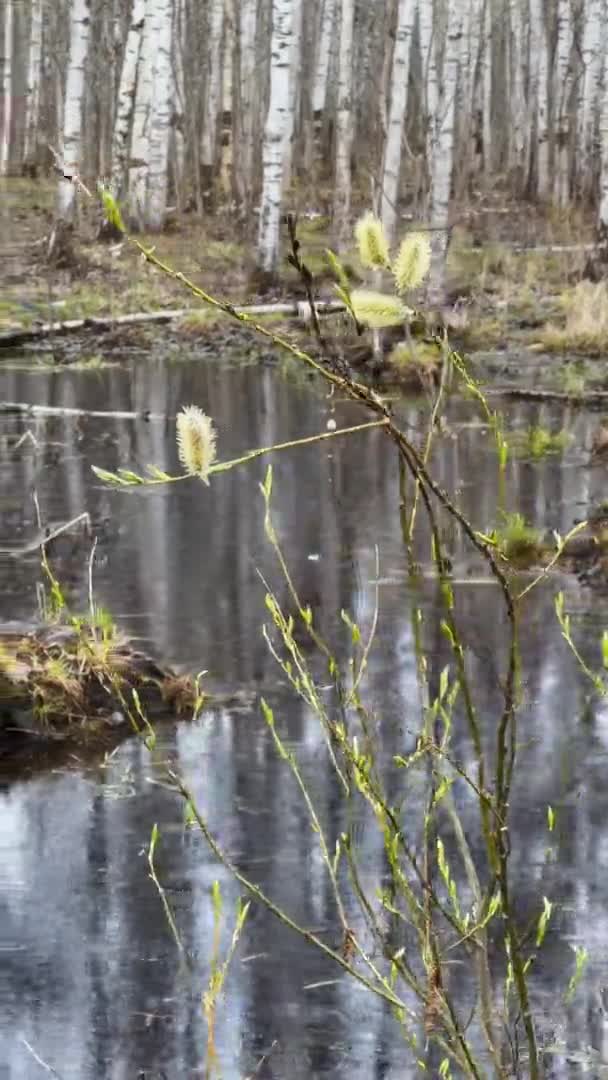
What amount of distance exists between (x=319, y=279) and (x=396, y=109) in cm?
235

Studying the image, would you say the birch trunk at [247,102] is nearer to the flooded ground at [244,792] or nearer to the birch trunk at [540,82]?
the birch trunk at [540,82]

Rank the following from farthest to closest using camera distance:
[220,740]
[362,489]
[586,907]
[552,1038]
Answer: [362,489] < [220,740] < [586,907] < [552,1038]

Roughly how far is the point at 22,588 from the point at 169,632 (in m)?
1.01

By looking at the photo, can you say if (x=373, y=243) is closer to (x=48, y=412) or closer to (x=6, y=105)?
(x=48, y=412)

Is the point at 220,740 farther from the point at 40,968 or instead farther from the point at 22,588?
the point at 22,588

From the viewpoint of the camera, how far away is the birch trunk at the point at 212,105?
1143 inches

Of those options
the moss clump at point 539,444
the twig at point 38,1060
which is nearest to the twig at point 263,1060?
the twig at point 38,1060

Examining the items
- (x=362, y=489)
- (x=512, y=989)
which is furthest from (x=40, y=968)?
(x=362, y=489)

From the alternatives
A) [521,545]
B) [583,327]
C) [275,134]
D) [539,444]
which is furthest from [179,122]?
[521,545]

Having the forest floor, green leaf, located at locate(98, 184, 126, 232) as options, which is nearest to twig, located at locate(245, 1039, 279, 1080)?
green leaf, located at locate(98, 184, 126, 232)

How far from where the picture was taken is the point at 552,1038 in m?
4.13

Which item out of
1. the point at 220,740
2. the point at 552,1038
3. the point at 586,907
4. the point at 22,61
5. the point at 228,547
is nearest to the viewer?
the point at 552,1038

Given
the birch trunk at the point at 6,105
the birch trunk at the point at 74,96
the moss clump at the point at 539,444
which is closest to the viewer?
the moss clump at the point at 539,444

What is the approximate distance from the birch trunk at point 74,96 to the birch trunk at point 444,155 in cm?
560
